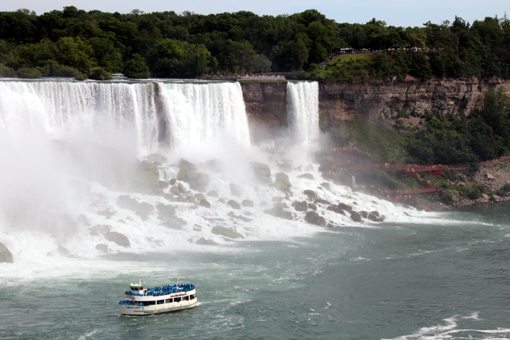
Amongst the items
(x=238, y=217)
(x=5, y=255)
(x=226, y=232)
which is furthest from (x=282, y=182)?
(x=5, y=255)

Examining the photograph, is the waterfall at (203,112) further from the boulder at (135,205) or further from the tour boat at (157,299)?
the tour boat at (157,299)

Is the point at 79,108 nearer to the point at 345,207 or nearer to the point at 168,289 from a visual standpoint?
the point at 345,207

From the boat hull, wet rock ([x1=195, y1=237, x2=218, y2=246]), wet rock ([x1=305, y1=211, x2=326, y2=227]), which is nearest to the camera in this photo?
the boat hull

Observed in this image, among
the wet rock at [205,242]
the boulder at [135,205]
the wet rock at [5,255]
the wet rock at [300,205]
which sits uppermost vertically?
the boulder at [135,205]

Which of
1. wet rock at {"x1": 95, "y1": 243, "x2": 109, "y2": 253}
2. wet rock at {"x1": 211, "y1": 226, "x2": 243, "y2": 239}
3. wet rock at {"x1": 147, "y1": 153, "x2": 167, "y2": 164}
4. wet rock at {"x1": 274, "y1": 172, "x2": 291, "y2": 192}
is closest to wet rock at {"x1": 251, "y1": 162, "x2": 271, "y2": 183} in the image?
wet rock at {"x1": 274, "y1": 172, "x2": 291, "y2": 192}

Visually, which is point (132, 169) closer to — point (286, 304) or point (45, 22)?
point (286, 304)

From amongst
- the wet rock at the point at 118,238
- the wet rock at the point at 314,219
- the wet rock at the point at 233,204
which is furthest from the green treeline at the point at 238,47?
the wet rock at the point at 118,238

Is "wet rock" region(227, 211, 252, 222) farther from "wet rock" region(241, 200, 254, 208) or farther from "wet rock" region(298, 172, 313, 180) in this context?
"wet rock" region(298, 172, 313, 180)
